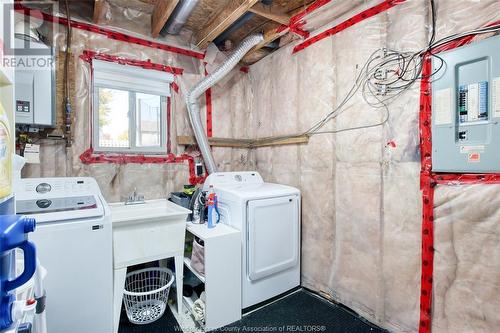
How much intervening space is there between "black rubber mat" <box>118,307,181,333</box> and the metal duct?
266 centimetres

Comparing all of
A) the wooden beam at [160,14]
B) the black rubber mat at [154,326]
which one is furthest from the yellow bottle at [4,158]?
the wooden beam at [160,14]

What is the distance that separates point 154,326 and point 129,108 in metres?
2.00

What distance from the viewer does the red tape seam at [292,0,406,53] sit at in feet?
5.93

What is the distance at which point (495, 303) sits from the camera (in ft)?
4.49

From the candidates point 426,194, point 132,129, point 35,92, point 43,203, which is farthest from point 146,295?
point 426,194

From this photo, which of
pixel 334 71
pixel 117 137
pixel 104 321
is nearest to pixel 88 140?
pixel 117 137

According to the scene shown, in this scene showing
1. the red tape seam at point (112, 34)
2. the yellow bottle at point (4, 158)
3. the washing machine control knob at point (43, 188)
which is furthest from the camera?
the red tape seam at point (112, 34)

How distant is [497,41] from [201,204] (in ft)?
7.59

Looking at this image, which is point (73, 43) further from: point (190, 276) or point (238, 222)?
point (190, 276)

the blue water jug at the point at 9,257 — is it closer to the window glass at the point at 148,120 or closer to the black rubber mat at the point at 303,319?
the black rubber mat at the point at 303,319

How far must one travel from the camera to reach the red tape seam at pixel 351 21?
5.93 ft

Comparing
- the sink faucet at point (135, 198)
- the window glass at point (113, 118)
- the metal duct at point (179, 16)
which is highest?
the metal duct at point (179, 16)

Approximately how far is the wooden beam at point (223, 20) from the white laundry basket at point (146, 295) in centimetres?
233

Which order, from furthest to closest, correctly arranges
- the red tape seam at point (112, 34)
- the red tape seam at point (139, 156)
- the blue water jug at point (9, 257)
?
the red tape seam at point (139, 156)
the red tape seam at point (112, 34)
the blue water jug at point (9, 257)
